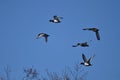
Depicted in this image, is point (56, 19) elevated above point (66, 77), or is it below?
above

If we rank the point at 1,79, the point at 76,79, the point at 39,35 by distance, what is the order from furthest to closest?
the point at 1,79 < the point at 76,79 < the point at 39,35

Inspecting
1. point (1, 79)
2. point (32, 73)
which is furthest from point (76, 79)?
point (1, 79)

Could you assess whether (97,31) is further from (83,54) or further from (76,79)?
(76,79)

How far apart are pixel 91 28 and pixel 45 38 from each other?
3424mm

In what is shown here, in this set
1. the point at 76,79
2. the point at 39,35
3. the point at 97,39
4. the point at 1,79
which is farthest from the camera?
the point at 1,79

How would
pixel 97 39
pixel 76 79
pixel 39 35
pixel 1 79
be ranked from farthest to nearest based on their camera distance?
pixel 1 79 < pixel 76 79 < pixel 39 35 < pixel 97 39

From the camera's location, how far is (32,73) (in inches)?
1521

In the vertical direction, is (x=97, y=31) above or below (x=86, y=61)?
above

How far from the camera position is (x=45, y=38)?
24.0 meters

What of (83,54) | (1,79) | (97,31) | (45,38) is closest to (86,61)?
(83,54)

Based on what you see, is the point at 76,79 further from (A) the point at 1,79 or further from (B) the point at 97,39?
(B) the point at 97,39

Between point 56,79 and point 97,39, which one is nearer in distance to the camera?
point 97,39

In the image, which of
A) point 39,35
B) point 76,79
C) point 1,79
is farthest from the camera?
point 1,79

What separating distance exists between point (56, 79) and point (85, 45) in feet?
57.6
